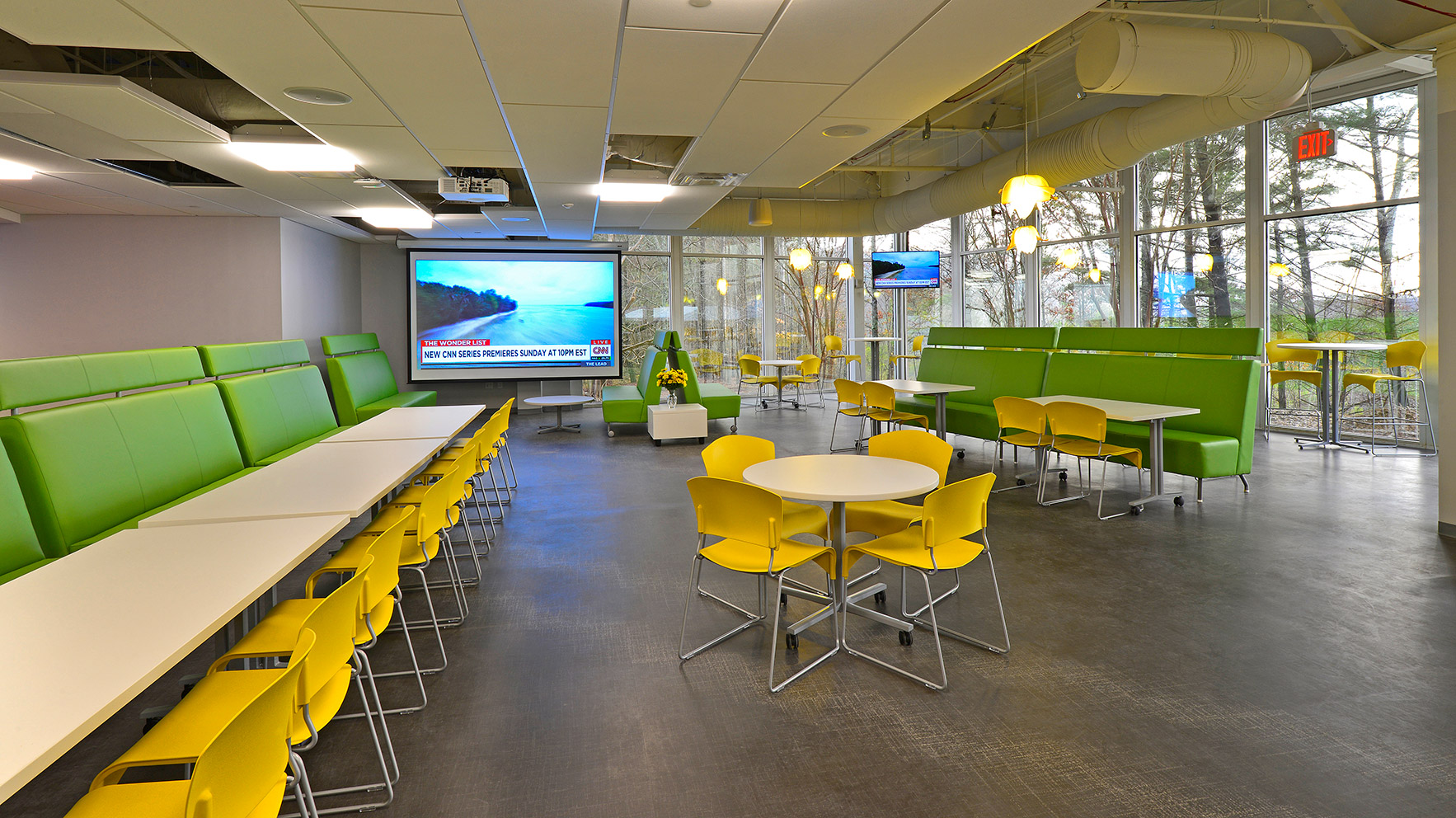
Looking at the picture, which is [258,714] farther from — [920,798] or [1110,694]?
[1110,694]

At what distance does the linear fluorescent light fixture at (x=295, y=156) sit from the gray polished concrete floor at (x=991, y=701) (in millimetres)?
Answer: 3432

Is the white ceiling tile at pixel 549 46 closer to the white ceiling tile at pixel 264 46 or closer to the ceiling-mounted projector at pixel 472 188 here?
the white ceiling tile at pixel 264 46

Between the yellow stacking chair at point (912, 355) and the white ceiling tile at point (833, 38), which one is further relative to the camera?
the yellow stacking chair at point (912, 355)

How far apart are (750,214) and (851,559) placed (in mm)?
8800

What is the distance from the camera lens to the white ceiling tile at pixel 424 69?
11.4 ft

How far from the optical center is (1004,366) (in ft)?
27.6

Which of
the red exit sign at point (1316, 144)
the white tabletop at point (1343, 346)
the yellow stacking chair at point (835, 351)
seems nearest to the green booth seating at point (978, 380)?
the white tabletop at point (1343, 346)

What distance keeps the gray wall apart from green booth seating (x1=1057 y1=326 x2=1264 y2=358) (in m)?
8.70

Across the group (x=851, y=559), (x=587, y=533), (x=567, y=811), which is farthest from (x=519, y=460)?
(x=567, y=811)

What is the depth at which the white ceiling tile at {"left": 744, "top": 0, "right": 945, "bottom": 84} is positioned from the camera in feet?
11.4

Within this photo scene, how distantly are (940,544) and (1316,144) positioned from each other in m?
7.00

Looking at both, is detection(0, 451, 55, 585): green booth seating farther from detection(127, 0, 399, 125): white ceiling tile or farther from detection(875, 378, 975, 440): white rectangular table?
detection(875, 378, 975, 440): white rectangular table

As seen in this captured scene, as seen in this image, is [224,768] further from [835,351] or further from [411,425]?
[835,351]

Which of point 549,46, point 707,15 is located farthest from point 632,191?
point 707,15
